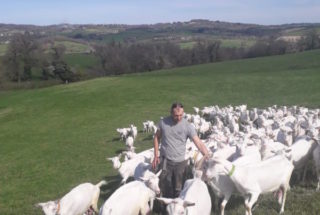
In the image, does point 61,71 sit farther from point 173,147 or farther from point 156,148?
point 173,147

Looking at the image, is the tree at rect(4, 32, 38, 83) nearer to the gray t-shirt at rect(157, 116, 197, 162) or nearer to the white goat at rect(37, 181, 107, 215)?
the white goat at rect(37, 181, 107, 215)

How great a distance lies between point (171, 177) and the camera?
1030cm

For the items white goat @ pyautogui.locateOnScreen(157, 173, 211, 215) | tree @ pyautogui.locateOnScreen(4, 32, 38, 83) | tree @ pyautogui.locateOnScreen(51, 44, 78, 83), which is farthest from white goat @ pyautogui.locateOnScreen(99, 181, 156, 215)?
tree @ pyautogui.locateOnScreen(4, 32, 38, 83)

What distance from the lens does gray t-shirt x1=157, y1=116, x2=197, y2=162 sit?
972cm

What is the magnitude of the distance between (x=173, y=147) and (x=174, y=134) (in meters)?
0.36

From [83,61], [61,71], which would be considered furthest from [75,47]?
[61,71]

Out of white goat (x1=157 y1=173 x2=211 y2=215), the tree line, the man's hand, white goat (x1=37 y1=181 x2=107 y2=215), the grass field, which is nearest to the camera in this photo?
white goat (x1=157 y1=173 x2=211 y2=215)

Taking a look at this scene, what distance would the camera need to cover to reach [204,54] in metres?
101

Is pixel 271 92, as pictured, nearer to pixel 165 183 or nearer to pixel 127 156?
pixel 127 156

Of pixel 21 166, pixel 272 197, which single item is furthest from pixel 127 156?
pixel 21 166

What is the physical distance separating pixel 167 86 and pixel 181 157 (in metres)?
35.5

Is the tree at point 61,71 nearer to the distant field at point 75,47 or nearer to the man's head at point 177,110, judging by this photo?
the distant field at point 75,47

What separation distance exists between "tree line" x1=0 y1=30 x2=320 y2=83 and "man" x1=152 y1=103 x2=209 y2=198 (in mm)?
74212

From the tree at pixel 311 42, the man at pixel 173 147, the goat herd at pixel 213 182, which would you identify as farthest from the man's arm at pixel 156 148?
the tree at pixel 311 42
